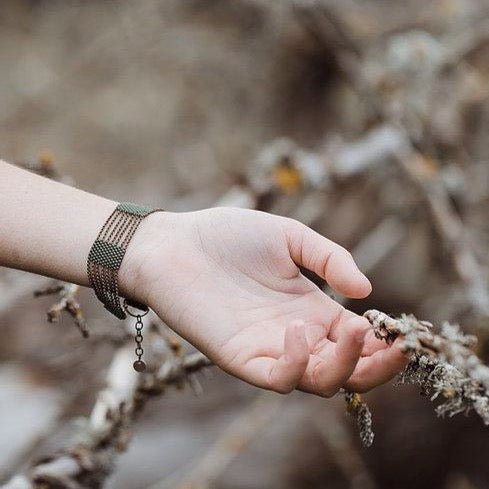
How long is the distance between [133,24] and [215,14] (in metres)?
0.53

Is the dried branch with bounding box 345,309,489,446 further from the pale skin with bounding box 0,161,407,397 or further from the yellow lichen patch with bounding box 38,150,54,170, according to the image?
the yellow lichen patch with bounding box 38,150,54,170

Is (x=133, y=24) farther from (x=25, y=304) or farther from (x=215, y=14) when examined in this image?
(x=25, y=304)

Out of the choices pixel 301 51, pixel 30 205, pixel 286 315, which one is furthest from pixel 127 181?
pixel 286 315

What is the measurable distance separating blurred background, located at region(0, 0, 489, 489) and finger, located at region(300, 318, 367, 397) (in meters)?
0.82

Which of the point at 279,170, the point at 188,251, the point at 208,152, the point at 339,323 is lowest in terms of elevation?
the point at 339,323

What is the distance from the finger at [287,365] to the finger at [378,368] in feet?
0.45

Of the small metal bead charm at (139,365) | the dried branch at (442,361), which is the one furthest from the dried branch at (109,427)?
the dried branch at (442,361)

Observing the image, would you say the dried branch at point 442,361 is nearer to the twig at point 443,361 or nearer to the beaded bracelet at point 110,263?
the twig at point 443,361

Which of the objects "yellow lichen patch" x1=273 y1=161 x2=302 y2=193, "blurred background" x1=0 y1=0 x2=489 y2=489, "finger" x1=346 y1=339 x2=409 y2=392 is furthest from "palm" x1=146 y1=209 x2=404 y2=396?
"yellow lichen patch" x1=273 y1=161 x2=302 y2=193

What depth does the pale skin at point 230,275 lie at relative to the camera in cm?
133

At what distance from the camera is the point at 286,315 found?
147 centimetres

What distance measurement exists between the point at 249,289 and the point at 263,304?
5 cm

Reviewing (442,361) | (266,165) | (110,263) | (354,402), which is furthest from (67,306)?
(266,165)

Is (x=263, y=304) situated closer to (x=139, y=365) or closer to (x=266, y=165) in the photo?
(x=139, y=365)
